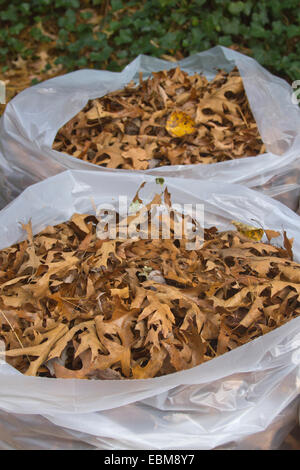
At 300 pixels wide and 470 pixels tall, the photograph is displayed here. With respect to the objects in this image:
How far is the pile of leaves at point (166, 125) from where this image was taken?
207 cm

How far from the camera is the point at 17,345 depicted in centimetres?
137

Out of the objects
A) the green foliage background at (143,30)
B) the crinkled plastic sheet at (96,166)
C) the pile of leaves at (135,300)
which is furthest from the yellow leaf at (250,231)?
the green foliage background at (143,30)

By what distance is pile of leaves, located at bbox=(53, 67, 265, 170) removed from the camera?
2066 mm

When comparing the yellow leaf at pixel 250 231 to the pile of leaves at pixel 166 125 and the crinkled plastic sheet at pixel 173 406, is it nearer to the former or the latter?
the pile of leaves at pixel 166 125

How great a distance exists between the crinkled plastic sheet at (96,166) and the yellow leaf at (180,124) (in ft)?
0.86

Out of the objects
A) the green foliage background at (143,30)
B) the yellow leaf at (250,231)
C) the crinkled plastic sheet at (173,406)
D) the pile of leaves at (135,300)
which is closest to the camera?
the crinkled plastic sheet at (173,406)

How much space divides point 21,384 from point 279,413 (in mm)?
592

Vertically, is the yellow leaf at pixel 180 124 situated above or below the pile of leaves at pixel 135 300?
above

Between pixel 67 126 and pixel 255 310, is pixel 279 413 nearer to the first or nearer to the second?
pixel 255 310

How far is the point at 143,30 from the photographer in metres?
3.03

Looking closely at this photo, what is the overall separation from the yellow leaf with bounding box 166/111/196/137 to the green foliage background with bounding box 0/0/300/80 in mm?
864

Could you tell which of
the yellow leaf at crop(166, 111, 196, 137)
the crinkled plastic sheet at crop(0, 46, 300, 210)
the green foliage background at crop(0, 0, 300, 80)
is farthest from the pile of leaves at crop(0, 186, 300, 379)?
the green foliage background at crop(0, 0, 300, 80)

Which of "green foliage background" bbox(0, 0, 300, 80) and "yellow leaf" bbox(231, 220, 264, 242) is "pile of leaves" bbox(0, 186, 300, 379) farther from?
"green foliage background" bbox(0, 0, 300, 80)

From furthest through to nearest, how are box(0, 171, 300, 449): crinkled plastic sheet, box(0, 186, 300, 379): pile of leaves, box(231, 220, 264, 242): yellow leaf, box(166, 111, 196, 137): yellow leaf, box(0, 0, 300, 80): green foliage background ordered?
1. box(0, 0, 300, 80): green foliage background
2. box(166, 111, 196, 137): yellow leaf
3. box(231, 220, 264, 242): yellow leaf
4. box(0, 186, 300, 379): pile of leaves
5. box(0, 171, 300, 449): crinkled plastic sheet
